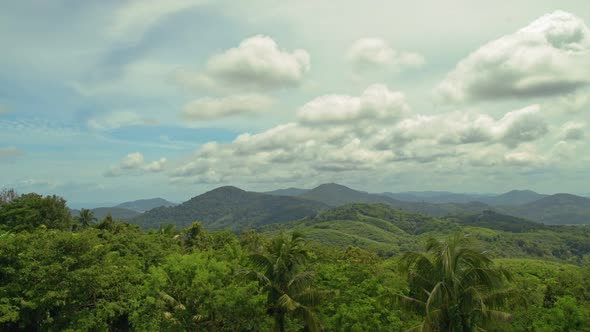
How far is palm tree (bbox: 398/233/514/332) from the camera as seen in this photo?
2191cm

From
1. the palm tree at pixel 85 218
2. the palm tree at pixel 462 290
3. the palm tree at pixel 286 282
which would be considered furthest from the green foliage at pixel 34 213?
the palm tree at pixel 462 290

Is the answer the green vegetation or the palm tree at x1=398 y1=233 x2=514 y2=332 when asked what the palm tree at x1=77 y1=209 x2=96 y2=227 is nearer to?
the green vegetation

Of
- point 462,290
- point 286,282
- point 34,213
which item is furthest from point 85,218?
point 462,290

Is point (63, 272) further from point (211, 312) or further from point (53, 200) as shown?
point (53, 200)

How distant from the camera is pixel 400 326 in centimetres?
3167

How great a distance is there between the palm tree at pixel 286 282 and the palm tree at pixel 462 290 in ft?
28.7

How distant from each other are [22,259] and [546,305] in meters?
51.3

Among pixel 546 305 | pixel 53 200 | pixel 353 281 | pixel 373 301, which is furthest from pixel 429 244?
pixel 53 200

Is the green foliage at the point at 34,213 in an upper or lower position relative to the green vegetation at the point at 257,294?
upper

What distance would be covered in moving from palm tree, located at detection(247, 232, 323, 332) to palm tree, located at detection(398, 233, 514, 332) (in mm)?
8750

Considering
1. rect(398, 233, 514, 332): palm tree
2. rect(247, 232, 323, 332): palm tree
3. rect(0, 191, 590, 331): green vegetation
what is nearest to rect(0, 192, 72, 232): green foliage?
rect(0, 191, 590, 331): green vegetation

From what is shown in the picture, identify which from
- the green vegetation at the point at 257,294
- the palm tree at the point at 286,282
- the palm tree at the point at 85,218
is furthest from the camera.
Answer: the palm tree at the point at 85,218

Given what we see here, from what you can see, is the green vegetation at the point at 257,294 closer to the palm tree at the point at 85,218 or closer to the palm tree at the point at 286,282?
the palm tree at the point at 286,282

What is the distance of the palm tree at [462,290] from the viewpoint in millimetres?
21906
